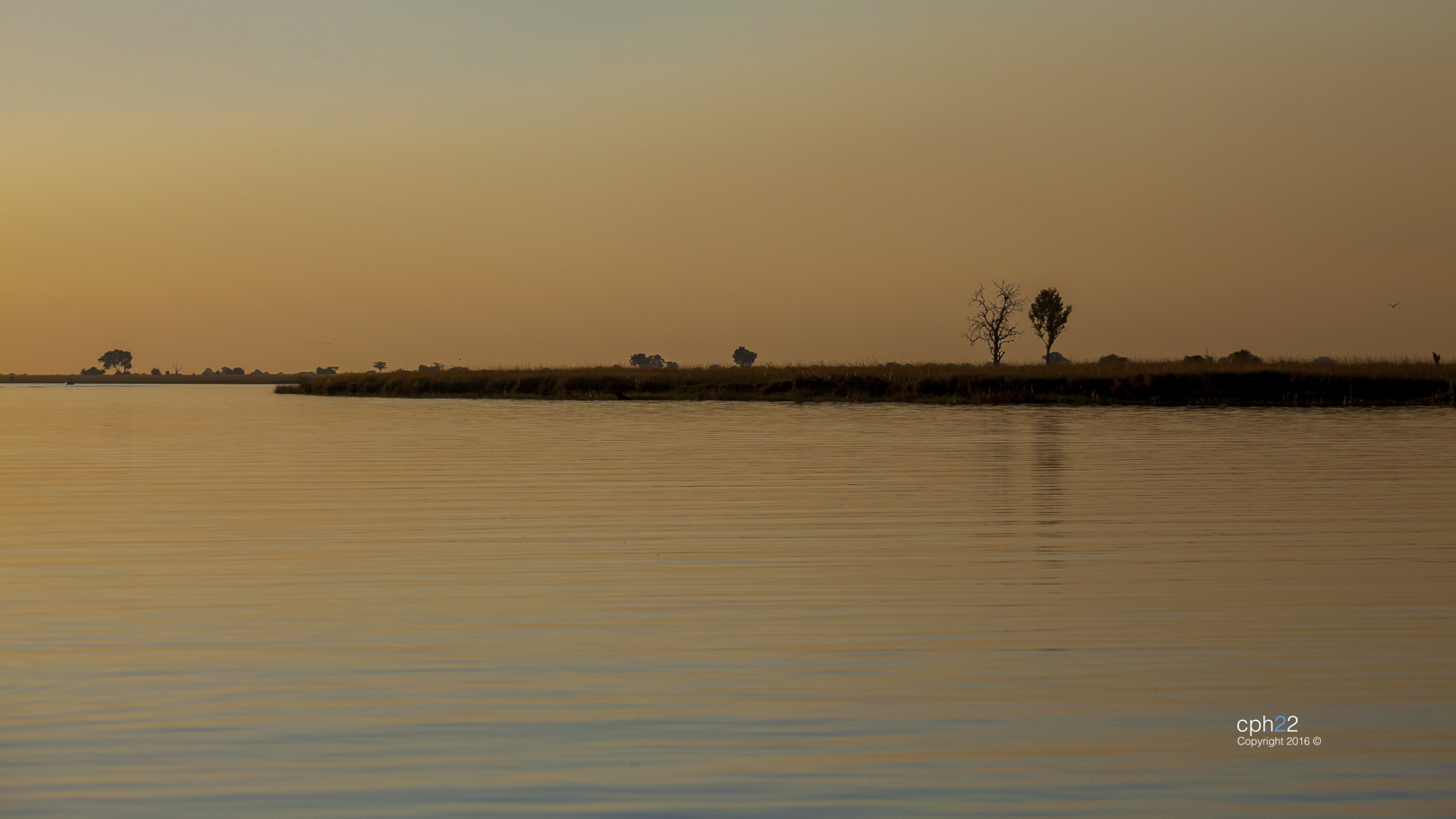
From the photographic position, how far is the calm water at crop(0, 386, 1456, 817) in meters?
6.88

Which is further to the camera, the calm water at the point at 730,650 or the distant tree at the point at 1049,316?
the distant tree at the point at 1049,316

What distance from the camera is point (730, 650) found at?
32.8 ft

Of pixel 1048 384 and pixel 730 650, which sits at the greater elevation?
pixel 1048 384

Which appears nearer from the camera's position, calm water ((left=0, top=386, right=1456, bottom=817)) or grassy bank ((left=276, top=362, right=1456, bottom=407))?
calm water ((left=0, top=386, right=1456, bottom=817))

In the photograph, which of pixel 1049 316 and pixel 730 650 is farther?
pixel 1049 316

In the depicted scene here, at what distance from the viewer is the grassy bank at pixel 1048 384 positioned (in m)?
67.5

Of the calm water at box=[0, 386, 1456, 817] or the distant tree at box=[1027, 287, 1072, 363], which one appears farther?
the distant tree at box=[1027, 287, 1072, 363]

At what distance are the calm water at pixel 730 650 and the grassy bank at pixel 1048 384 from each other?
4846 cm

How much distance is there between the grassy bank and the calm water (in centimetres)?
4846

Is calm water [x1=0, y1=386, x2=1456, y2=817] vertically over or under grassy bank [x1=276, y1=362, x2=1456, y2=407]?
under

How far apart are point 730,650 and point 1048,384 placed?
6661 cm

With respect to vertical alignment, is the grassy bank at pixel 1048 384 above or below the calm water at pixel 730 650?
above

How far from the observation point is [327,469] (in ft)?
95.3

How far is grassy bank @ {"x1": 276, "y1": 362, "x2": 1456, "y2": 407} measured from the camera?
67500mm
